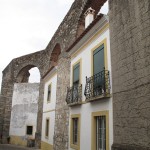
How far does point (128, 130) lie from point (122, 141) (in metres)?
0.28

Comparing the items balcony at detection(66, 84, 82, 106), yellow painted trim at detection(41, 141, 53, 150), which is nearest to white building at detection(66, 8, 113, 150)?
balcony at detection(66, 84, 82, 106)

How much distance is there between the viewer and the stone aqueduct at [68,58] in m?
3.70

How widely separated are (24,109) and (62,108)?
28.6 ft

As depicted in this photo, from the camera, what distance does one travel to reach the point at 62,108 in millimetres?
9898

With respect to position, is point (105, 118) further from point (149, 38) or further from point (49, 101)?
point (49, 101)

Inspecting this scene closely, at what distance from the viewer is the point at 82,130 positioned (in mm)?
7383

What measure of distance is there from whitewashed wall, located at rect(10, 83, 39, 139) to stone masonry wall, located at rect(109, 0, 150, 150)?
13.9 m

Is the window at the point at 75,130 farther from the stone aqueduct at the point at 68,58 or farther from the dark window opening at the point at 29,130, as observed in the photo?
the dark window opening at the point at 29,130

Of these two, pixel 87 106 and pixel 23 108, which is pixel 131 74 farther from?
pixel 23 108

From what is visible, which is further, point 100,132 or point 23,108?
point 23,108

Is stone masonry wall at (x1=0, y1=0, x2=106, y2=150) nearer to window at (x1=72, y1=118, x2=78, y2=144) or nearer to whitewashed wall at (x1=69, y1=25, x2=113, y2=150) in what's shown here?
window at (x1=72, y1=118, x2=78, y2=144)

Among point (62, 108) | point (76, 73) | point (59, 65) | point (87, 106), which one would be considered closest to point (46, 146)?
point (62, 108)

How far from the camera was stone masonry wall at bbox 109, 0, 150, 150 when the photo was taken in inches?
136

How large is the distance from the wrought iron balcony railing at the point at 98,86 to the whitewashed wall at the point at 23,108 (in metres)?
11.1
